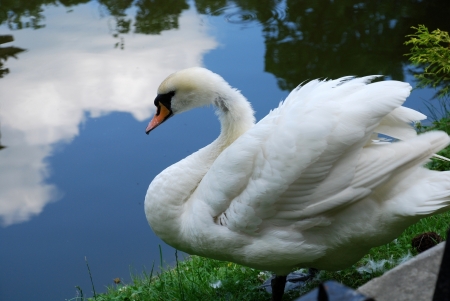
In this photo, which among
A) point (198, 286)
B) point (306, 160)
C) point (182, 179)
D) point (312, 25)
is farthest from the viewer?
point (312, 25)

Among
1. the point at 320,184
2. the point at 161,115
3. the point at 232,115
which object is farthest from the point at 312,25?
the point at 320,184

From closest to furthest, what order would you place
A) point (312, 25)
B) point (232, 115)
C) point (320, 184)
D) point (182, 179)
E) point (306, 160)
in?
point (306, 160) < point (320, 184) < point (182, 179) < point (232, 115) < point (312, 25)

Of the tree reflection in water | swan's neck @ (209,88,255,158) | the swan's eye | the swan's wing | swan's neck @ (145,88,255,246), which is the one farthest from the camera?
the tree reflection in water

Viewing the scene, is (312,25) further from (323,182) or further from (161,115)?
(323,182)

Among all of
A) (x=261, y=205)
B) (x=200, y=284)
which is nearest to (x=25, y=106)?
(x=200, y=284)

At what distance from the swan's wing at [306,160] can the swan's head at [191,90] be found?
668 mm

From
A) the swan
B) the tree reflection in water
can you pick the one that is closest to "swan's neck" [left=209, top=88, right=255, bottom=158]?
the swan

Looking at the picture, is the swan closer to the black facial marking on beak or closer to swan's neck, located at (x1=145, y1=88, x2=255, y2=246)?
swan's neck, located at (x1=145, y1=88, x2=255, y2=246)

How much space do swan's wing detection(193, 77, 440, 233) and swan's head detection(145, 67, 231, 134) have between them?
26.3 inches

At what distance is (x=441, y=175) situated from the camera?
2855mm

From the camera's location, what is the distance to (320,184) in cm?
289

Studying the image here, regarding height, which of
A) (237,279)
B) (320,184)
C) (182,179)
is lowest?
(237,279)

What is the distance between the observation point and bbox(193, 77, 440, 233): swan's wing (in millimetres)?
2791

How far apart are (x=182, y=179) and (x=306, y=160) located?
0.91m
